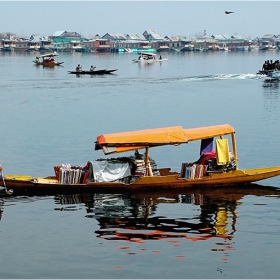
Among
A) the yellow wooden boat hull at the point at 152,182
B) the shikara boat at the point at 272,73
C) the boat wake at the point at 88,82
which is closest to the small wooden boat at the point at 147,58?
the boat wake at the point at 88,82

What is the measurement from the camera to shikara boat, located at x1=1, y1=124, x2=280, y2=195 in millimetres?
25625

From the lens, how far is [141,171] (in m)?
26.1

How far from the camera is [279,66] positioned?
3228 inches

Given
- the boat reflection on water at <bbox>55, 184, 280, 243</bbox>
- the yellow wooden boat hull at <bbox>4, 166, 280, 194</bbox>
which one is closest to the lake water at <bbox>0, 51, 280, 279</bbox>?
the boat reflection on water at <bbox>55, 184, 280, 243</bbox>

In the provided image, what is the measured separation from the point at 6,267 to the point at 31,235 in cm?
267

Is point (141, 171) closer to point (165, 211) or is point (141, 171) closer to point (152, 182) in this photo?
point (152, 182)

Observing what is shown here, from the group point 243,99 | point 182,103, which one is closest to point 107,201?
point 182,103

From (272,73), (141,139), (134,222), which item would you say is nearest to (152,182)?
(141,139)

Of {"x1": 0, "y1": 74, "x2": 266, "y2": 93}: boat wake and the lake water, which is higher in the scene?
{"x1": 0, "y1": 74, "x2": 266, "y2": 93}: boat wake

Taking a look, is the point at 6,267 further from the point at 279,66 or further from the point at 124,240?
the point at 279,66

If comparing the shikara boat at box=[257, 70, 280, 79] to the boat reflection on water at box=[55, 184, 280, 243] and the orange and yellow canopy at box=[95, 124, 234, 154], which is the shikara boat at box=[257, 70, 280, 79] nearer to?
the boat reflection on water at box=[55, 184, 280, 243]

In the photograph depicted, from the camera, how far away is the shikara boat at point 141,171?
2562 cm

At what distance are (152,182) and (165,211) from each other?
2137 millimetres

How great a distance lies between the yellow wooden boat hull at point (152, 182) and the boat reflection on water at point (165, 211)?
26cm
